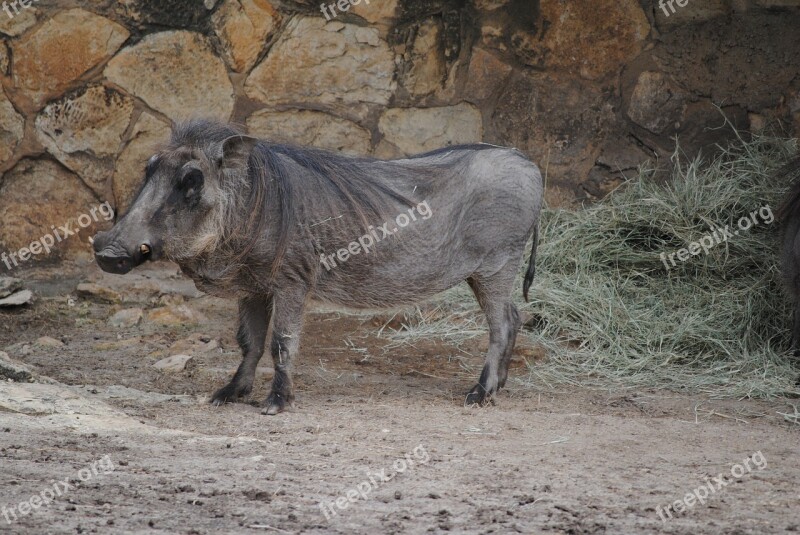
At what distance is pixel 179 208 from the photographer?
429 cm

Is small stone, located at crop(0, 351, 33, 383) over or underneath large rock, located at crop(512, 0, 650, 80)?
underneath

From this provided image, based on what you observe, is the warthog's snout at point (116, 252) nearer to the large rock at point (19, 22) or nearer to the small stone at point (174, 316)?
the small stone at point (174, 316)

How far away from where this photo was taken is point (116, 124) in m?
6.64

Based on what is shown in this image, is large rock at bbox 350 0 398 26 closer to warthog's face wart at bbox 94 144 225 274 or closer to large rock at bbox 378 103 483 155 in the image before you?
large rock at bbox 378 103 483 155

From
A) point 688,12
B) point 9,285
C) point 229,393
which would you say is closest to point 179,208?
point 229,393

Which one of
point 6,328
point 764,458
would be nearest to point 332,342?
point 6,328

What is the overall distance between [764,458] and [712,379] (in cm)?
146

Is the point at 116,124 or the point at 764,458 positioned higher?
the point at 116,124

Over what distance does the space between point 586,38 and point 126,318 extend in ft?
11.4

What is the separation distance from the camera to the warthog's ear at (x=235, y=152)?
14.4ft

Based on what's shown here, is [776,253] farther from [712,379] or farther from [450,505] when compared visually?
[450,505]

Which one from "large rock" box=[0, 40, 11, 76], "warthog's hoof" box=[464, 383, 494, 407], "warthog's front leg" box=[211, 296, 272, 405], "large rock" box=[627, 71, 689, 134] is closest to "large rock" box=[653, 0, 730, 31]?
"large rock" box=[627, 71, 689, 134]

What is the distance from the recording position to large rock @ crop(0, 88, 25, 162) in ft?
21.3

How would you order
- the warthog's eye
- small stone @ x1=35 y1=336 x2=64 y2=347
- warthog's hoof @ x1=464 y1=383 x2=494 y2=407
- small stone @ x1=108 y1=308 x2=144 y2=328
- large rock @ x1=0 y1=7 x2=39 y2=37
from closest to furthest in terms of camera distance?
1. the warthog's eye
2. warthog's hoof @ x1=464 y1=383 x2=494 y2=407
3. small stone @ x1=35 y1=336 x2=64 y2=347
4. small stone @ x1=108 y1=308 x2=144 y2=328
5. large rock @ x1=0 y1=7 x2=39 y2=37
